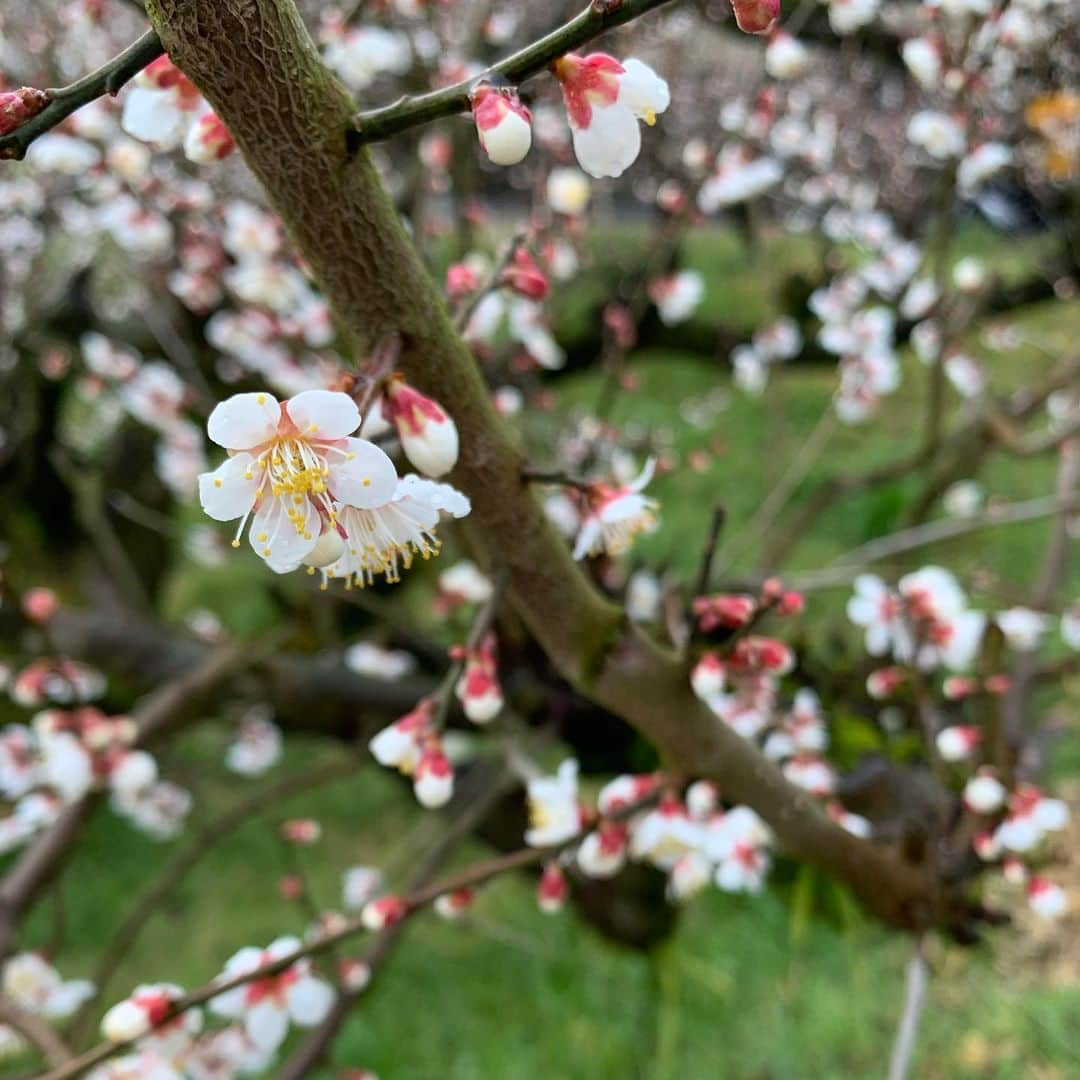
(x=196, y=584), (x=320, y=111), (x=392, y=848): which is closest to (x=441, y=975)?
(x=392, y=848)

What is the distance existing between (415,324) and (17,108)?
22 centimetres

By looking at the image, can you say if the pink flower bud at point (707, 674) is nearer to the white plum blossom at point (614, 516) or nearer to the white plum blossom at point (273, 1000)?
the white plum blossom at point (614, 516)

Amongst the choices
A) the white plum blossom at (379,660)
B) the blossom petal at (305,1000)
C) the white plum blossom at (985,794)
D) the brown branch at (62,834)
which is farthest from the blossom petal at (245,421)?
the white plum blossom at (379,660)

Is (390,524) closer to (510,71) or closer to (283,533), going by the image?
(283,533)

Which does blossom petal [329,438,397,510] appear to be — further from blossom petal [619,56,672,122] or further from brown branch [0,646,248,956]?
brown branch [0,646,248,956]

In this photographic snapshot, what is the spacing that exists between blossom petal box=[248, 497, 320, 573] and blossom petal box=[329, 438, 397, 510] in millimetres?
19

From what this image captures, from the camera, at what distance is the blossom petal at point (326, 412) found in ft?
1.51

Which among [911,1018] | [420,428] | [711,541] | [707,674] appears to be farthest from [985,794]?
[420,428]

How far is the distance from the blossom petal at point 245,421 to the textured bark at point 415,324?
0.34 ft

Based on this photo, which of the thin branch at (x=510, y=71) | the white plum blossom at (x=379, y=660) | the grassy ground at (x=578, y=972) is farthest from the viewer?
the white plum blossom at (x=379, y=660)

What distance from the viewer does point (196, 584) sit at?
3.58 metres

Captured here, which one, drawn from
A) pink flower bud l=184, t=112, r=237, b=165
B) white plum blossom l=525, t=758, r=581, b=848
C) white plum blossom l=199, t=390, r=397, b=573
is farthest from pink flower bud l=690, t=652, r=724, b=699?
pink flower bud l=184, t=112, r=237, b=165

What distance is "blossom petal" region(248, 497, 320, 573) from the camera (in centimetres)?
47

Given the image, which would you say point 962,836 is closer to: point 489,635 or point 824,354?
point 489,635
